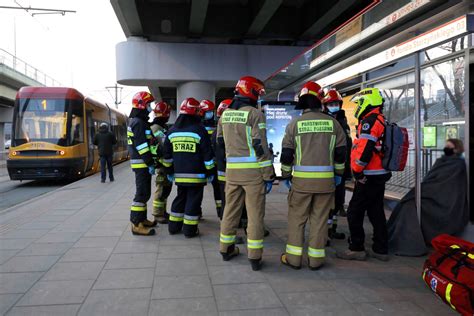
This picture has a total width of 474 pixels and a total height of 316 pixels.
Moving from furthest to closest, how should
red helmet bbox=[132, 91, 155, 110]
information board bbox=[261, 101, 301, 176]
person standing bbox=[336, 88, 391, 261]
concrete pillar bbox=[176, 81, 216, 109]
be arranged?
1. concrete pillar bbox=[176, 81, 216, 109]
2. information board bbox=[261, 101, 301, 176]
3. red helmet bbox=[132, 91, 155, 110]
4. person standing bbox=[336, 88, 391, 261]

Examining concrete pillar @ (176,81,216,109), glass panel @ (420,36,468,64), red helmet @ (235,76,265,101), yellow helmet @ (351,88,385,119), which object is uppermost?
concrete pillar @ (176,81,216,109)

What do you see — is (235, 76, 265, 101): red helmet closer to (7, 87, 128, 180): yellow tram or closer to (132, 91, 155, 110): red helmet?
(132, 91, 155, 110): red helmet

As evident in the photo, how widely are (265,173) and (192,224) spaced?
179 centimetres

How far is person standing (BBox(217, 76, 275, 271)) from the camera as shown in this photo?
13.2ft

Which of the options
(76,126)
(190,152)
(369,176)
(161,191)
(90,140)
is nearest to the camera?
(369,176)

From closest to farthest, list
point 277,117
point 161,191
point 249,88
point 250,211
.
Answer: point 250,211 < point 249,88 < point 161,191 < point 277,117

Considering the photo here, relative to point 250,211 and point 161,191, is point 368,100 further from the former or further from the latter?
point 161,191

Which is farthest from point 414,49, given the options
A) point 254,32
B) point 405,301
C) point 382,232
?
point 254,32

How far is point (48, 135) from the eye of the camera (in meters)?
12.3

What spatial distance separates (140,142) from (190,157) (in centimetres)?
75

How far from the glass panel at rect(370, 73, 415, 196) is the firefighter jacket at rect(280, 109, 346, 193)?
279cm

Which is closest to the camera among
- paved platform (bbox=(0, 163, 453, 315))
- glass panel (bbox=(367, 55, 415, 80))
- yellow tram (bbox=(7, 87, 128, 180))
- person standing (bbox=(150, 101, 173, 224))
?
paved platform (bbox=(0, 163, 453, 315))

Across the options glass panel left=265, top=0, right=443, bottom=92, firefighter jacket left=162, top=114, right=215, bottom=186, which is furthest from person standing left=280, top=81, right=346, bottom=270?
glass panel left=265, top=0, right=443, bottom=92

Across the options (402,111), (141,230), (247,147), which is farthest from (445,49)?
(141,230)
